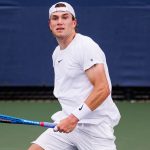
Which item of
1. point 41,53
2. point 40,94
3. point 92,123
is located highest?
point 92,123

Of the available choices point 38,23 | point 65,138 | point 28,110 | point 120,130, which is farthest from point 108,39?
point 65,138

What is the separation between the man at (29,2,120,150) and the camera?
14.0 ft

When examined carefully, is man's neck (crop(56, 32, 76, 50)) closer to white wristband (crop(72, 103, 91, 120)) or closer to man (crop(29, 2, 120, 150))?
man (crop(29, 2, 120, 150))

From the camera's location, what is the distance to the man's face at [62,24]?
14.5ft

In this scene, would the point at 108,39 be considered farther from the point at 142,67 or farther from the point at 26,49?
the point at 26,49

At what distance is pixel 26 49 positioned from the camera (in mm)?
9961

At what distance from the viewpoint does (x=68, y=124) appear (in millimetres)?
4148

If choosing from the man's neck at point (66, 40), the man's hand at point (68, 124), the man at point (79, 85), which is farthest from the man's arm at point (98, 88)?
the man's neck at point (66, 40)

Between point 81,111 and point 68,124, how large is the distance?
132mm

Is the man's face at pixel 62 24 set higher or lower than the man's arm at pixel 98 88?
higher

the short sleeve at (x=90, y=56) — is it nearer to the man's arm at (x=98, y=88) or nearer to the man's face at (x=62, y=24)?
the man's arm at (x=98, y=88)

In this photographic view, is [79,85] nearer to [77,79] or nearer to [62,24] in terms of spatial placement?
[77,79]

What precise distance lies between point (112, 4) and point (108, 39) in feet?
1.90

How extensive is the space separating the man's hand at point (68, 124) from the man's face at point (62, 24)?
2.12 ft
